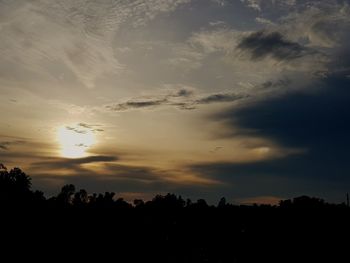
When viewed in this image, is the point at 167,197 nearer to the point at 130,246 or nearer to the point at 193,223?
the point at 193,223

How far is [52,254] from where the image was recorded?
2717 inches

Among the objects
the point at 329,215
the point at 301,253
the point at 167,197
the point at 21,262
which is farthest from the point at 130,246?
the point at 167,197

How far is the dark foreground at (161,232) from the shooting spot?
233ft

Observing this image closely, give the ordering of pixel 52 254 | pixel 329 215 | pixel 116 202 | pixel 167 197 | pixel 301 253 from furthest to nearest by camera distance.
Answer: pixel 167 197
pixel 116 202
pixel 329 215
pixel 301 253
pixel 52 254

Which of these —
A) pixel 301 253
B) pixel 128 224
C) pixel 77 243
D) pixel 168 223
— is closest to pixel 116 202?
pixel 168 223

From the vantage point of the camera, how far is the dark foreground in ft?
233

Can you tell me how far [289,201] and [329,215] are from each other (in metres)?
19.7

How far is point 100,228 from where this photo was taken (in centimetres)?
8281

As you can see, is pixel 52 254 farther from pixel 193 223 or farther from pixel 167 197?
pixel 167 197

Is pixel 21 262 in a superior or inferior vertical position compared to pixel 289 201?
inferior

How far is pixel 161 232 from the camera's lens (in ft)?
336

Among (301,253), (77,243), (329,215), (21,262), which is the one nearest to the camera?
(21,262)

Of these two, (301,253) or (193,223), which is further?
(193,223)

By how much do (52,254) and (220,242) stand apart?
43712mm
